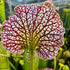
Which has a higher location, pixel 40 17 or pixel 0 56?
pixel 40 17

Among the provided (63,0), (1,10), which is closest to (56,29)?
(1,10)

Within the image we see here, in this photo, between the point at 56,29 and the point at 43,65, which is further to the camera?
the point at 43,65

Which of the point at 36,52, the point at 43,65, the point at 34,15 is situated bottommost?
the point at 43,65

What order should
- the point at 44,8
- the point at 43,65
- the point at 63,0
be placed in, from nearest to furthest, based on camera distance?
the point at 44,8
the point at 43,65
the point at 63,0

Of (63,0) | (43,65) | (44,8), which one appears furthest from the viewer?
(63,0)

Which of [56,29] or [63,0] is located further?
[63,0]

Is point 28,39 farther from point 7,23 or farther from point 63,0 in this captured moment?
point 63,0

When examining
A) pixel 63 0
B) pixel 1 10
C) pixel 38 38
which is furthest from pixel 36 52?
pixel 63 0

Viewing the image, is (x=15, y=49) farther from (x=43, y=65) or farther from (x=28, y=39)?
(x=43, y=65)

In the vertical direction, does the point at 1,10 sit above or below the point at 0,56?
above
